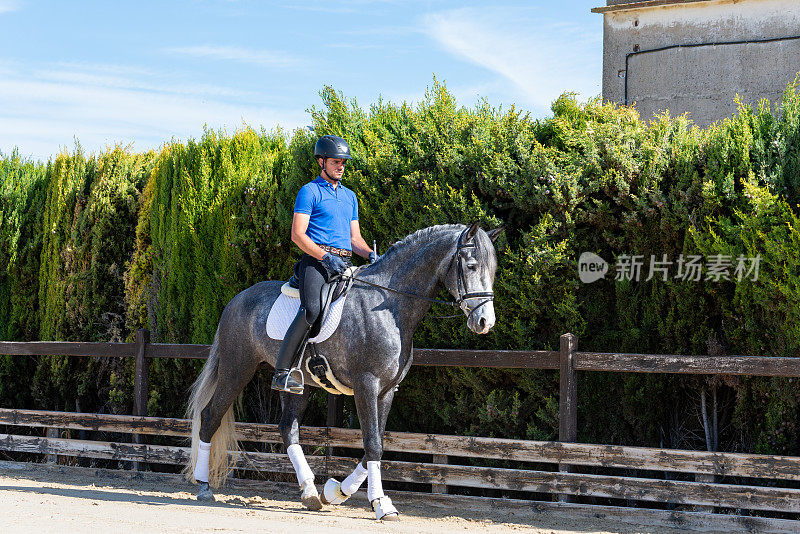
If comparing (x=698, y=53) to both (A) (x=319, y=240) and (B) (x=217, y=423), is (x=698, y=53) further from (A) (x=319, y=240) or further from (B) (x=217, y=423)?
(B) (x=217, y=423)

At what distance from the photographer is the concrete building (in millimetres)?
13570

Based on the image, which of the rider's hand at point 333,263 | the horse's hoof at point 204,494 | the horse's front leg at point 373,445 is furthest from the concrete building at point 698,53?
the horse's hoof at point 204,494

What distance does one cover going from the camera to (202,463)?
676cm

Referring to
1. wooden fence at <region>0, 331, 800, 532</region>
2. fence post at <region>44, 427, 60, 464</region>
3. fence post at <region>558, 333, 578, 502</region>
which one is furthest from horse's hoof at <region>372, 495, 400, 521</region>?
fence post at <region>44, 427, 60, 464</region>

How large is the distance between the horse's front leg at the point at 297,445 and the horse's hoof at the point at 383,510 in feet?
2.17

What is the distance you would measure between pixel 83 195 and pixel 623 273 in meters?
6.92

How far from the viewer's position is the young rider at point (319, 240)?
19.5 feet

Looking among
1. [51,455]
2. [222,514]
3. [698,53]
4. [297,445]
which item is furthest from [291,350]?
[698,53]

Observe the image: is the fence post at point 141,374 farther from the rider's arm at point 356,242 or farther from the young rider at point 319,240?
the rider's arm at point 356,242

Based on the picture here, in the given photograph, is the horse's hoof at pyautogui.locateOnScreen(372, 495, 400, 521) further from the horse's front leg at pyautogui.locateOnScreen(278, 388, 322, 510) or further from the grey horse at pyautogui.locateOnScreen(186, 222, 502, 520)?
the horse's front leg at pyautogui.locateOnScreen(278, 388, 322, 510)

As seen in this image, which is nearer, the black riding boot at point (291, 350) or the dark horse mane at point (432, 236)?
the dark horse mane at point (432, 236)

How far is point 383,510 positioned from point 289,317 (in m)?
1.66

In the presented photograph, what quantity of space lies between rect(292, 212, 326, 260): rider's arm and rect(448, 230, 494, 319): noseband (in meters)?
1.03

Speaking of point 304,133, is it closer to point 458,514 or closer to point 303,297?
point 303,297
